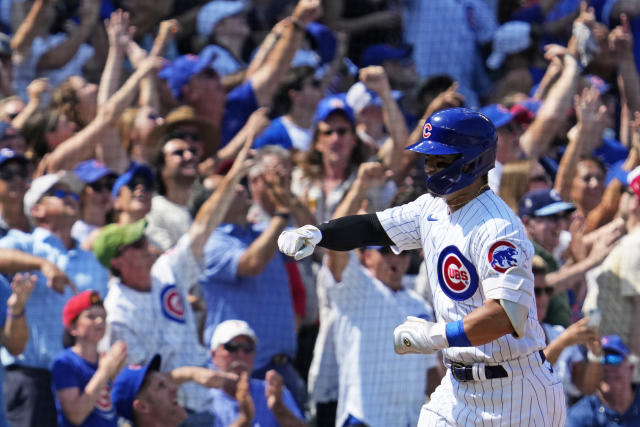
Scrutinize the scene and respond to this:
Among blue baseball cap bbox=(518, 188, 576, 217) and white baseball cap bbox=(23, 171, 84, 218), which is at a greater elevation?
white baseball cap bbox=(23, 171, 84, 218)

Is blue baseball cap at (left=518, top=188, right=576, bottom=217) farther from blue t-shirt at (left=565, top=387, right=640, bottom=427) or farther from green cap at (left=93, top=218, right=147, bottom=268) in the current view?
green cap at (left=93, top=218, right=147, bottom=268)

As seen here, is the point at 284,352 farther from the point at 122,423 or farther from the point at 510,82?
the point at 510,82

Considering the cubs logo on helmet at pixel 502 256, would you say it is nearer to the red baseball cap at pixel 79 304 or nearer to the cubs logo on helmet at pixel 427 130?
the cubs logo on helmet at pixel 427 130

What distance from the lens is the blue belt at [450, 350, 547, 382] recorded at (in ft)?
13.3

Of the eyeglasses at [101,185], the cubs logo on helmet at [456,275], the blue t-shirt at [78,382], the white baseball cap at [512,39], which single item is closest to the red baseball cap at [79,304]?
the blue t-shirt at [78,382]

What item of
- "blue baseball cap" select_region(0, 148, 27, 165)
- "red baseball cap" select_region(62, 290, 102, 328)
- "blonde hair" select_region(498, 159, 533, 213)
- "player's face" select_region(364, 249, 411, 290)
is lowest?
Result: "blonde hair" select_region(498, 159, 533, 213)

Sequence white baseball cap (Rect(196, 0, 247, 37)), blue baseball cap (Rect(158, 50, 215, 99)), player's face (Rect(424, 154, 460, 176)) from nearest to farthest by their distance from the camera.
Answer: player's face (Rect(424, 154, 460, 176))
blue baseball cap (Rect(158, 50, 215, 99))
white baseball cap (Rect(196, 0, 247, 37))

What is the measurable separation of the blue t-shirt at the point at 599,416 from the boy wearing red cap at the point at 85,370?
2.27 metres

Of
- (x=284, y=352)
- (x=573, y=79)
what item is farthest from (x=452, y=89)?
(x=284, y=352)

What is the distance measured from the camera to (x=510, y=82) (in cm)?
855

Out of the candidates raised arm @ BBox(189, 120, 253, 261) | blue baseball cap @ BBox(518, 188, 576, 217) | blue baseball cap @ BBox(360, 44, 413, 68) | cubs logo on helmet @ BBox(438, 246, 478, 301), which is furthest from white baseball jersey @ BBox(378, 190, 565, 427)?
blue baseball cap @ BBox(360, 44, 413, 68)

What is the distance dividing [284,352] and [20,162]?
1.65 m

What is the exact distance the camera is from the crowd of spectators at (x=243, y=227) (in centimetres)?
576

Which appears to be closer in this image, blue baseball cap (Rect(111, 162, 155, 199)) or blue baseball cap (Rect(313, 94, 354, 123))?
blue baseball cap (Rect(111, 162, 155, 199))
